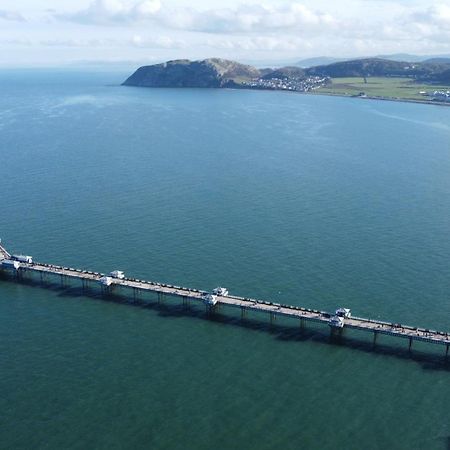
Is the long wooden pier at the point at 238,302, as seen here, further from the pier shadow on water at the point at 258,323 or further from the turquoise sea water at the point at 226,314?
the turquoise sea water at the point at 226,314

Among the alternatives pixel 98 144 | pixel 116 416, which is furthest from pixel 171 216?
pixel 98 144

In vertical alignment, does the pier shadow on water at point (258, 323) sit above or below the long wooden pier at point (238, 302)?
below

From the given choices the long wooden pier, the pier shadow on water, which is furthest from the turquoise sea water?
the long wooden pier

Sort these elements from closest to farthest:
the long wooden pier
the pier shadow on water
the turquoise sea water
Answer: the turquoise sea water < the pier shadow on water < the long wooden pier

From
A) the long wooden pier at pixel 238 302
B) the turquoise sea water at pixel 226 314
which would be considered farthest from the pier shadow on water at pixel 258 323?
the long wooden pier at pixel 238 302

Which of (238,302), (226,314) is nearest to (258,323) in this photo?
(238,302)

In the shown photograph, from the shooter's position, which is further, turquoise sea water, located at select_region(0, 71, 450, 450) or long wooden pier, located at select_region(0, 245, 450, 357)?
long wooden pier, located at select_region(0, 245, 450, 357)

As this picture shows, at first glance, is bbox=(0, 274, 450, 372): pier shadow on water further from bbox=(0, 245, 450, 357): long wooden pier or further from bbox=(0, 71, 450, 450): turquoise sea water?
bbox=(0, 245, 450, 357): long wooden pier
